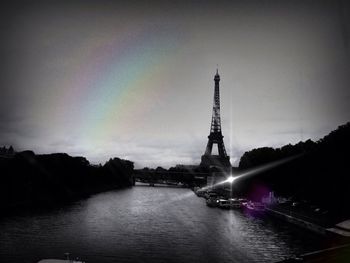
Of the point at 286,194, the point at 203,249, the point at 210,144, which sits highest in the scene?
the point at 210,144

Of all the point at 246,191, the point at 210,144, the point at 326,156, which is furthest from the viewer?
the point at 210,144

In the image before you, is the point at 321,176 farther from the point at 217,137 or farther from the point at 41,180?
the point at 217,137

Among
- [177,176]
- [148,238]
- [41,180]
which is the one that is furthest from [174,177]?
[148,238]

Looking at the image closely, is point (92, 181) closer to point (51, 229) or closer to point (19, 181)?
point (19, 181)

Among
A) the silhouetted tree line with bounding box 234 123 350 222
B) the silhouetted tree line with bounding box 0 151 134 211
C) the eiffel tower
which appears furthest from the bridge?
the silhouetted tree line with bounding box 234 123 350 222

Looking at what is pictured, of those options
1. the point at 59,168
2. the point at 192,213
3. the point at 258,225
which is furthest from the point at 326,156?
the point at 59,168

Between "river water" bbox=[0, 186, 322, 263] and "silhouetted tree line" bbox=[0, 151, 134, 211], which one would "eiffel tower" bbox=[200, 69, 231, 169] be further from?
"river water" bbox=[0, 186, 322, 263]

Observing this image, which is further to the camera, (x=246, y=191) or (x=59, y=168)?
(x=59, y=168)
